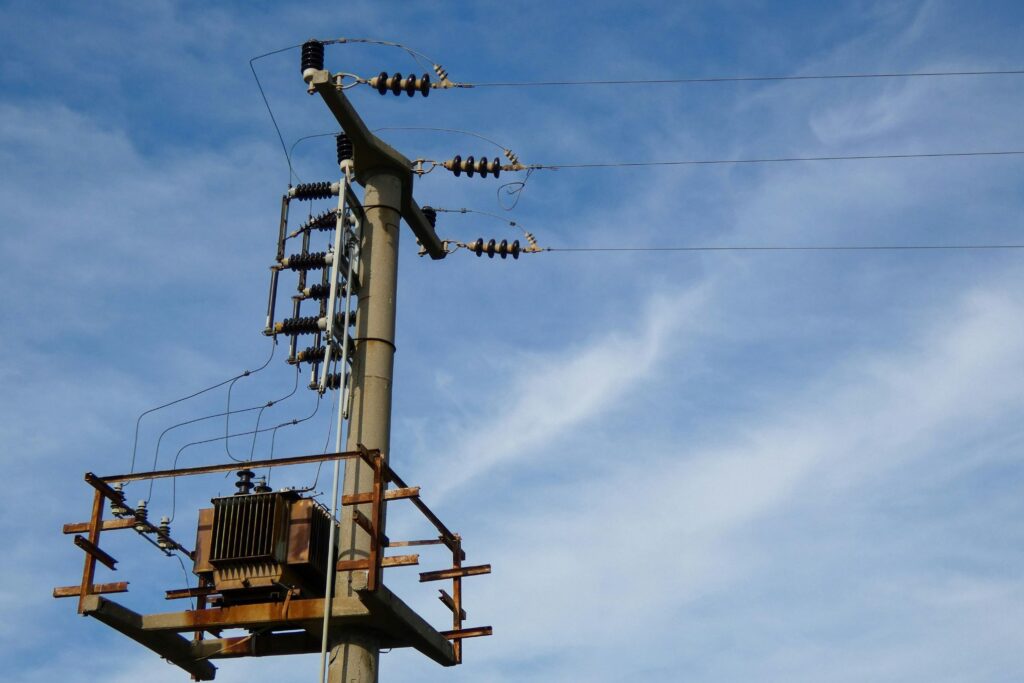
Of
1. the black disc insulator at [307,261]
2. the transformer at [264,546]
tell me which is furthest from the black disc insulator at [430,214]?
the transformer at [264,546]

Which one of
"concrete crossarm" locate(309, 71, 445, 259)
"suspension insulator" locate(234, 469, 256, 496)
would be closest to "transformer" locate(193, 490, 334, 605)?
"suspension insulator" locate(234, 469, 256, 496)

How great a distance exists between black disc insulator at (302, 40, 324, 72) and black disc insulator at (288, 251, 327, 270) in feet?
8.94

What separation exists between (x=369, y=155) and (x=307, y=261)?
6.62ft

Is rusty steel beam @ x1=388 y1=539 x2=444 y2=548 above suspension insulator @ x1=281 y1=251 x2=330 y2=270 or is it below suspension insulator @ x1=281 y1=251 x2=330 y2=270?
below

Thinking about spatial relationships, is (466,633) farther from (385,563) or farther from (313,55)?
(313,55)

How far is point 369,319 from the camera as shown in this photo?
20.0 m

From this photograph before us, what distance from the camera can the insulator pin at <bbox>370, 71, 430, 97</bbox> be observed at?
20438mm

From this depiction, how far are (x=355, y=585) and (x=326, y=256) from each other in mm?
5202

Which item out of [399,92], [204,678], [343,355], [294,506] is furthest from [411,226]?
[204,678]

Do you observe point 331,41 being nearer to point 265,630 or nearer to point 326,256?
point 326,256

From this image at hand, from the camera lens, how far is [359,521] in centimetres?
1655

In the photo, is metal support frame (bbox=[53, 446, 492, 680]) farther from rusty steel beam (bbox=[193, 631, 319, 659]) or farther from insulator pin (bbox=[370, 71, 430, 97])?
insulator pin (bbox=[370, 71, 430, 97])

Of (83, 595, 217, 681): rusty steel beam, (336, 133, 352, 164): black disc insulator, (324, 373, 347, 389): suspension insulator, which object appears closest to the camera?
(83, 595, 217, 681): rusty steel beam

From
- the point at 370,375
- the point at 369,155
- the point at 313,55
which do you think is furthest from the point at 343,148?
the point at 370,375
